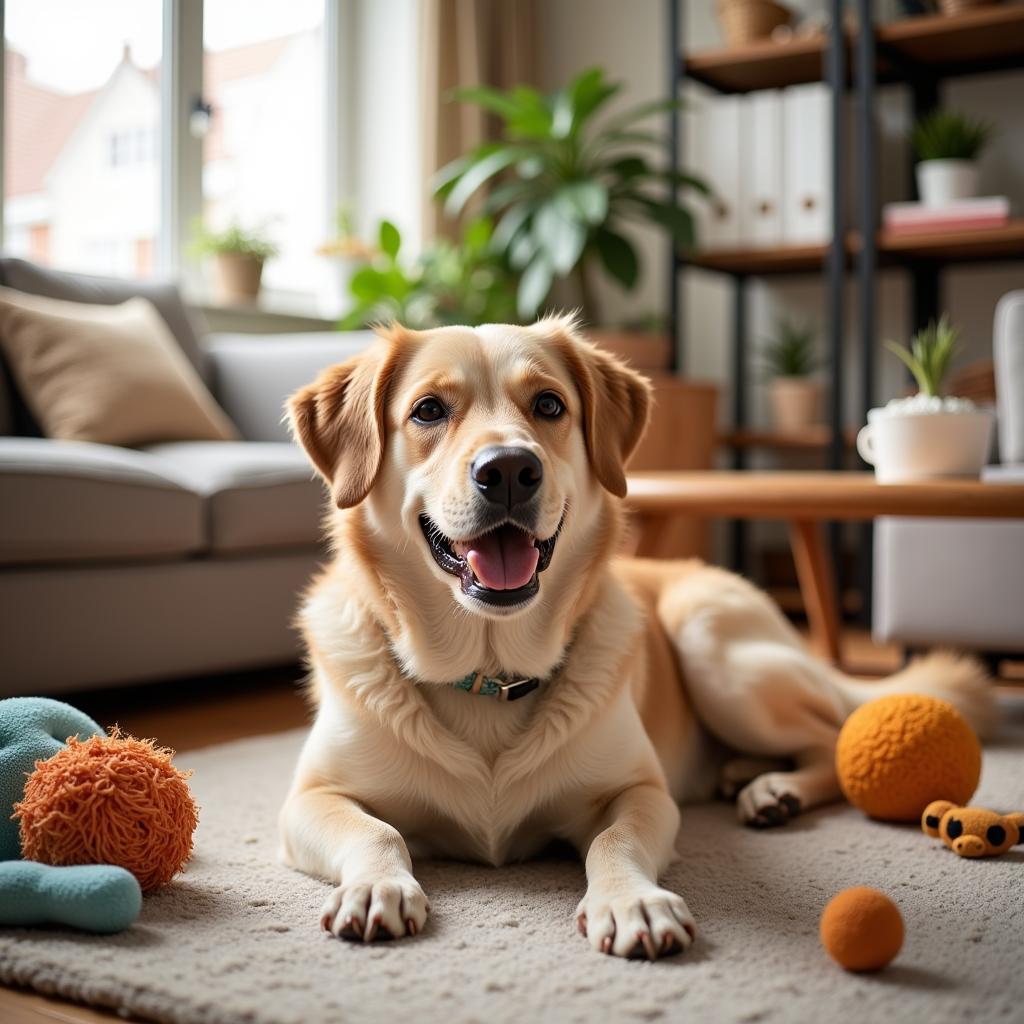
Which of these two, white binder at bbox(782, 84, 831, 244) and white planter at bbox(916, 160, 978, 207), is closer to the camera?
white planter at bbox(916, 160, 978, 207)

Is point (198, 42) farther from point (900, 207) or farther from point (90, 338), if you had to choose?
point (900, 207)

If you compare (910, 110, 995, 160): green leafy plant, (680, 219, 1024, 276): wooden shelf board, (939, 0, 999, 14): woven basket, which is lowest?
(680, 219, 1024, 276): wooden shelf board

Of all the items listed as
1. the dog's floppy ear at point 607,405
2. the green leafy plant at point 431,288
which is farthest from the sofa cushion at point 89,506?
the green leafy plant at point 431,288

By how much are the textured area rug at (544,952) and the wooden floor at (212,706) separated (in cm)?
85

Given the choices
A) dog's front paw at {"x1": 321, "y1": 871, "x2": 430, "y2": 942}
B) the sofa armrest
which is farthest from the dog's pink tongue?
the sofa armrest

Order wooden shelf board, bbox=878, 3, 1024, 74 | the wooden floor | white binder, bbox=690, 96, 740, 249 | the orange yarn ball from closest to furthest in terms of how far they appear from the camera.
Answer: the orange yarn ball < the wooden floor < wooden shelf board, bbox=878, 3, 1024, 74 < white binder, bbox=690, 96, 740, 249

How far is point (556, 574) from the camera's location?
1.62 meters

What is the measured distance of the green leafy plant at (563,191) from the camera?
4.40 meters

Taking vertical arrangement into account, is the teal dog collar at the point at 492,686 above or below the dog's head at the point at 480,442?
below

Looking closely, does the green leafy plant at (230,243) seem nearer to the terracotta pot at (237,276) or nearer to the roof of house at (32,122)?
the terracotta pot at (237,276)

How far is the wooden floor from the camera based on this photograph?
2494mm

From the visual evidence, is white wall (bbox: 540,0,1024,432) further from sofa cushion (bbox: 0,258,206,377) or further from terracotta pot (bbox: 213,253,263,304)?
sofa cushion (bbox: 0,258,206,377)

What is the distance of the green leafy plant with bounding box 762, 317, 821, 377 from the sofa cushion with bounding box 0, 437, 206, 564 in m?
2.97

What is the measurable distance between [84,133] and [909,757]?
3.93 meters
